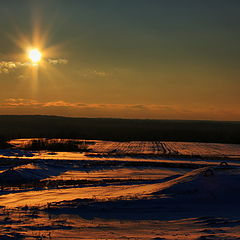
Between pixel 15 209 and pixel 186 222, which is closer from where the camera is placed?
pixel 186 222

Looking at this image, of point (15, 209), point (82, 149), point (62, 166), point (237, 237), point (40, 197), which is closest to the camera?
point (237, 237)

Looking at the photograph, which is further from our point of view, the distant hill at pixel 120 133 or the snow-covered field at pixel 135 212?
the distant hill at pixel 120 133

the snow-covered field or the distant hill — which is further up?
the distant hill

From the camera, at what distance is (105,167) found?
20359 millimetres

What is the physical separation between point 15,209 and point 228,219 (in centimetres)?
536

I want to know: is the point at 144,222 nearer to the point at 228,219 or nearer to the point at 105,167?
the point at 228,219

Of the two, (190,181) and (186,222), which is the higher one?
(190,181)

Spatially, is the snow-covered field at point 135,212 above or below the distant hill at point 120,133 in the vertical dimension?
below

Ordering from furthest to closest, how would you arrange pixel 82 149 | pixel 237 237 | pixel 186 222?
pixel 82 149
pixel 186 222
pixel 237 237

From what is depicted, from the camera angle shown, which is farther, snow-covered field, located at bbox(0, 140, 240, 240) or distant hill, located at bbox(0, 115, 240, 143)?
distant hill, located at bbox(0, 115, 240, 143)

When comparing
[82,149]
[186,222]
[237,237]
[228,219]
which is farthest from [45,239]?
[82,149]

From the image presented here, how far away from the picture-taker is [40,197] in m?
10.6

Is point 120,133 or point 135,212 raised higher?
point 120,133

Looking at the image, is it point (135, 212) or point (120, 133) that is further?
point (120, 133)
